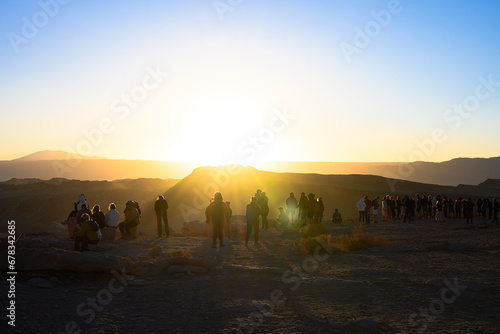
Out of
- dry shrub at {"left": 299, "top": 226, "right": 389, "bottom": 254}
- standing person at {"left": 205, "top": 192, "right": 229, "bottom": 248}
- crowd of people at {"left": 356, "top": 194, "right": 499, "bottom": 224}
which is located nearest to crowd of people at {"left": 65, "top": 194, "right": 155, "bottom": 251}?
standing person at {"left": 205, "top": 192, "right": 229, "bottom": 248}

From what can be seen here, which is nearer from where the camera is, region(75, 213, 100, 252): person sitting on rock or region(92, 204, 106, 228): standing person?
region(75, 213, 100, 252): person sitting on rock

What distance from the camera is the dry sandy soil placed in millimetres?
6773

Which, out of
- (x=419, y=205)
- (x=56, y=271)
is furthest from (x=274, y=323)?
(x=419, y=205)

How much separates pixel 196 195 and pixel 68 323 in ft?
163

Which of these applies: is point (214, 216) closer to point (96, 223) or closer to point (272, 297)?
point (96, 223)

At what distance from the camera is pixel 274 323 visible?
6.96 metres

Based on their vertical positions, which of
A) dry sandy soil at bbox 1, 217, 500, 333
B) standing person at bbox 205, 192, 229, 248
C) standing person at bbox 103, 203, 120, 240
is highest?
standing person at bbox 205, 192, 229, 248

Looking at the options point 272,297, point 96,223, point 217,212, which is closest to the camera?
point 272,297

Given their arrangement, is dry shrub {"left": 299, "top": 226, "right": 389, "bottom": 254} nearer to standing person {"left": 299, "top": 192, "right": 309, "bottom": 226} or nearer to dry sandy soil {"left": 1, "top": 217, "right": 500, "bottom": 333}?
dry sandy soil {"left": 1, "top": 217, "right": 500, "bottom": 333}

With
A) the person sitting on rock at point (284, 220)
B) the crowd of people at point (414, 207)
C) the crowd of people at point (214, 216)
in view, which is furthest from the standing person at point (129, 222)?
the crowd of people at point (414, 207)

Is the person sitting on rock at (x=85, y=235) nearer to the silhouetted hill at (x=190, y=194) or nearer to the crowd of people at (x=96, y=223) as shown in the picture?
the crowd of people at (x=96, y=223)

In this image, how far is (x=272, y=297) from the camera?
8.56 m

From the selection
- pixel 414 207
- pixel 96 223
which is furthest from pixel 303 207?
pixel 96 223

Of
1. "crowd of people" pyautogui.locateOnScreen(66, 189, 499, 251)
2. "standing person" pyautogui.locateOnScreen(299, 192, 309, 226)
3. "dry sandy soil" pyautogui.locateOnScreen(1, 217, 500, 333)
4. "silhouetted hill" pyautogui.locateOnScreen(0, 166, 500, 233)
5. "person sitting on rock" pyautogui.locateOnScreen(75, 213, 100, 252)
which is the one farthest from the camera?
"silhouetted hill" pyautogui.locateOnScreen(0, 166, 500, 233)
